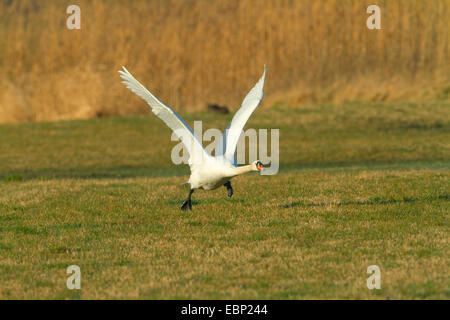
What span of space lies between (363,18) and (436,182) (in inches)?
956

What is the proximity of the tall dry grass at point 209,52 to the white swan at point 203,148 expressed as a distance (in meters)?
26.8

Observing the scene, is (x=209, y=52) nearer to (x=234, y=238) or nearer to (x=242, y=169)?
(x=242, y=169)

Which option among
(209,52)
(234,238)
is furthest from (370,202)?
(209,52)

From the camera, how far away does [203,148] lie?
42.7 feet

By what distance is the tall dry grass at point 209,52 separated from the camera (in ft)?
131

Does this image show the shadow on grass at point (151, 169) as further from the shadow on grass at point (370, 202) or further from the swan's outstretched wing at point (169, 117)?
the swan's outstretched wing at point (169, 117)

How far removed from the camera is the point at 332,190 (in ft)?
53.0

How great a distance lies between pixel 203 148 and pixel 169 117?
955 millimetres

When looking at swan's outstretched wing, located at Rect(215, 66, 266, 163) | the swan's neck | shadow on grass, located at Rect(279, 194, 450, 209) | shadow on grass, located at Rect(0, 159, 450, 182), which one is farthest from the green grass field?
shadow on grass, located at Rect(0, 159, 450, 182)

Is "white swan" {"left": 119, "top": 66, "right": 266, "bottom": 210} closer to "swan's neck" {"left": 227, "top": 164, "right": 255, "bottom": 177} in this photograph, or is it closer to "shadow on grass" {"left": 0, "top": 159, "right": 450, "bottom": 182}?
"swan's neck" {"left": 227, "top": 164, "right": 255, "bottom": 177}

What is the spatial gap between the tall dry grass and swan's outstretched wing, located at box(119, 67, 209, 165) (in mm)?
27038

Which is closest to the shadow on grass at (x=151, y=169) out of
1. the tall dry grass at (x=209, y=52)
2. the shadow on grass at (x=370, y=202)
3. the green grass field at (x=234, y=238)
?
the green grass field at (x=234, y=238)

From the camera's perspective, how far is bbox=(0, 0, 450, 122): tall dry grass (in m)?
40.1
